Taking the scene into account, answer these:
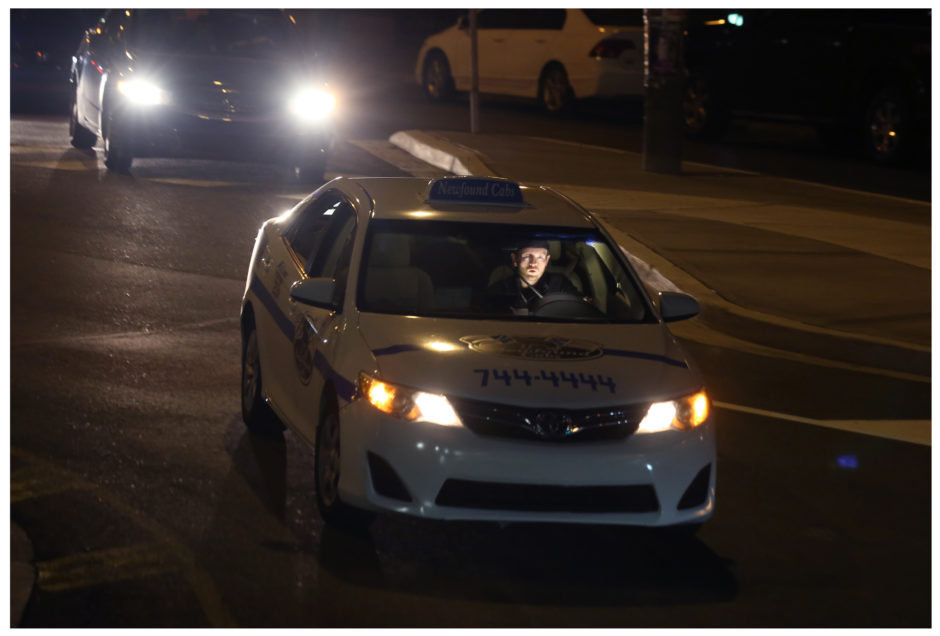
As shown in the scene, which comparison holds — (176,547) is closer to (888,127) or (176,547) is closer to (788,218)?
(788,218)

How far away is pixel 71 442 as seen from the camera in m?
7.40

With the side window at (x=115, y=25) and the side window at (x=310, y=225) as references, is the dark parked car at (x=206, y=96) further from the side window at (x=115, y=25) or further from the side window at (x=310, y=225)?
the side window at (x=310, y=225)

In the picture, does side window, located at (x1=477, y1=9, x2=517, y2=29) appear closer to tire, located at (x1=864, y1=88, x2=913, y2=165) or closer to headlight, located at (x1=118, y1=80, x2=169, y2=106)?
tire, located at (x1=864, y1=88, x2=913, y2=165)

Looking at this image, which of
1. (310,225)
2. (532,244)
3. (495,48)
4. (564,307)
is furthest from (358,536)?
(495,48)

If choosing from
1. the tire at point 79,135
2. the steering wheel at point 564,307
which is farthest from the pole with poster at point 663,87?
the steering wheel at point 564,307

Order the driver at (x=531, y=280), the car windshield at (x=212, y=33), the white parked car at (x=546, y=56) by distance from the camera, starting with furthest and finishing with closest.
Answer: the white parked car at (x=546, y=56) < the car windshield at (x=212, y=33) < the driver at (x=531, y=280)

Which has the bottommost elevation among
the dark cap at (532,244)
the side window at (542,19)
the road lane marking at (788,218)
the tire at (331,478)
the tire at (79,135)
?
the road lane marking at (788,218)

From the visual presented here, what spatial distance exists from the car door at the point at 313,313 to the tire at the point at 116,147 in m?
9.54

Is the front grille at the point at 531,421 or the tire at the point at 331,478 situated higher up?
the front grille at the point at 531,421

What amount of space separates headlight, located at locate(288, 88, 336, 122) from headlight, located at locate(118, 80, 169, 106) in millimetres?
1378

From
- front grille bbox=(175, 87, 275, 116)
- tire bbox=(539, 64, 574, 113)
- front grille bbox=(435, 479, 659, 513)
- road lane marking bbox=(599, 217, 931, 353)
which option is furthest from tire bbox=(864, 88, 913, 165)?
front grille bbox=(435, 479, 659, 513)

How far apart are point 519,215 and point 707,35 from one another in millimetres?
15599

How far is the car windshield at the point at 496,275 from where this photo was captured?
22.4 ft

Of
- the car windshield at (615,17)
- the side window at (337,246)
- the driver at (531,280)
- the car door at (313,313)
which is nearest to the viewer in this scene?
the car door at (313,313)
